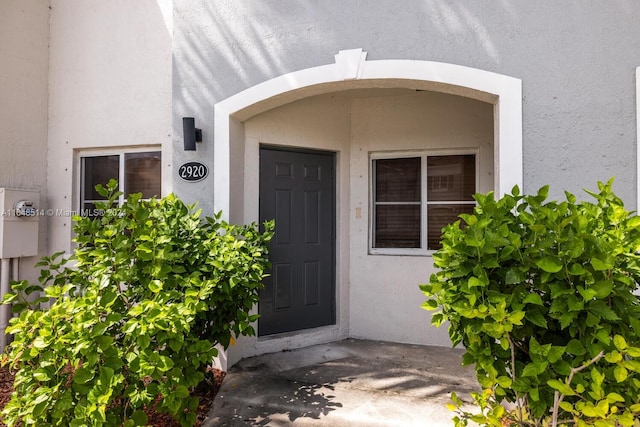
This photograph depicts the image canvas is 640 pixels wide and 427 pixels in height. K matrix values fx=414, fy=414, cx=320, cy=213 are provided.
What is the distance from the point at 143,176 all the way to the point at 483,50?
12.6 ft

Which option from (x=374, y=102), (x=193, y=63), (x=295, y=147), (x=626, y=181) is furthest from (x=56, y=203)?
(x=626, y=181)

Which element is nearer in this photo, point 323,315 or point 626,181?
point 626,181

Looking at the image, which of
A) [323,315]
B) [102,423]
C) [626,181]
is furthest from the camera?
[323,315]

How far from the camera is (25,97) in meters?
4.78

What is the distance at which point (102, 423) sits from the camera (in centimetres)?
234

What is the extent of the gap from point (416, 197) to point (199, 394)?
10.7 ft

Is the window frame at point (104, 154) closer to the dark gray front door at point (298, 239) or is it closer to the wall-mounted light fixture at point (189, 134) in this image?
the wall-mounted light fixture at point (189, 134)

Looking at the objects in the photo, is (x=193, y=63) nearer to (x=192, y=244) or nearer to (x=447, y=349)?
(x=192, y=244)

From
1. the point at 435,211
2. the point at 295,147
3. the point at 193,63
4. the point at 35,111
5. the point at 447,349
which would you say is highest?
the point at 193,63

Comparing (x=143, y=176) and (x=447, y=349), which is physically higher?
(x=143, y=176)

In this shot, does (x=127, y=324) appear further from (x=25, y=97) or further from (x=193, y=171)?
(x=25, y=97)

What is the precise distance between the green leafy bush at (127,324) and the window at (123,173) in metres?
1.62

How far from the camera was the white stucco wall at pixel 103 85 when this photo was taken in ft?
15.5

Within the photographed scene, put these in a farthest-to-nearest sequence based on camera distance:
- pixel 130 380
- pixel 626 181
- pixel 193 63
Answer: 1. pixel 193 63
2. pixel 626 181
3. pixel 130 380
